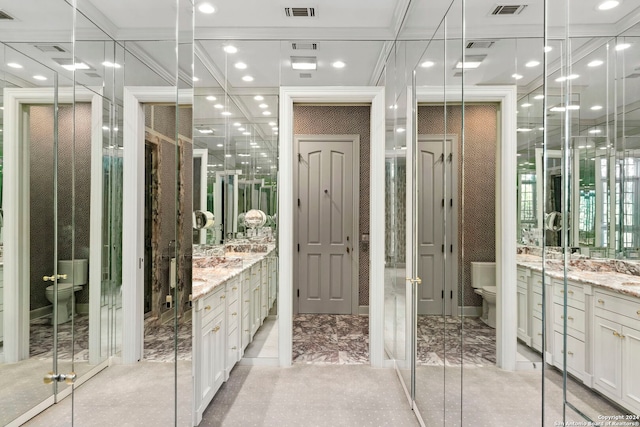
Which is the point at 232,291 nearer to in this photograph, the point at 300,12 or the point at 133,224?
the point at 133,224

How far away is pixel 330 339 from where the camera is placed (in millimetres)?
4137

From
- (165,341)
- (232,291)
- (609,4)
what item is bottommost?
(232,291)

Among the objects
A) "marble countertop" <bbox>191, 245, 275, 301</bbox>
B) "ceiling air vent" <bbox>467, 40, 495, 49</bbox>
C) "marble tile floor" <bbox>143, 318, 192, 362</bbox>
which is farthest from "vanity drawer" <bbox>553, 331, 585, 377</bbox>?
"marble countertop" <bbox>191, 245, 275, 301</bbox>

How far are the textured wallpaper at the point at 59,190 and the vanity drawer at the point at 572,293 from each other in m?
1.05

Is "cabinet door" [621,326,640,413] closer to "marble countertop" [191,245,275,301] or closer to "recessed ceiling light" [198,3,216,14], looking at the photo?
"marble countertop" [191,245,275,301]

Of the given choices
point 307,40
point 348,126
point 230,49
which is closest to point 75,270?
point 230,49

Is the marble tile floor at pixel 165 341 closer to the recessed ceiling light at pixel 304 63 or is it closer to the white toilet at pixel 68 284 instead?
the white toilet at pixel 68 284

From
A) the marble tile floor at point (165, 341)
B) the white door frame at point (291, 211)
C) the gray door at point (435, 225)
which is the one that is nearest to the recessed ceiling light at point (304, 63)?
the white door frame at point (291, 211)

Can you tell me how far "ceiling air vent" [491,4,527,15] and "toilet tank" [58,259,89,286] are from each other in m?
1.28

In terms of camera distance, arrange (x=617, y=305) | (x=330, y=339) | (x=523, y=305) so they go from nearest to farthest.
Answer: (x=617, y=305), (x=523, y=305), (x=330, y=339)

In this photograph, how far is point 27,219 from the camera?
760mm

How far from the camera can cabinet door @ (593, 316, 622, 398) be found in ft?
1.84

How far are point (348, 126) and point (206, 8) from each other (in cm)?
266

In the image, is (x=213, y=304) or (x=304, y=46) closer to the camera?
(x=213, y=304)
